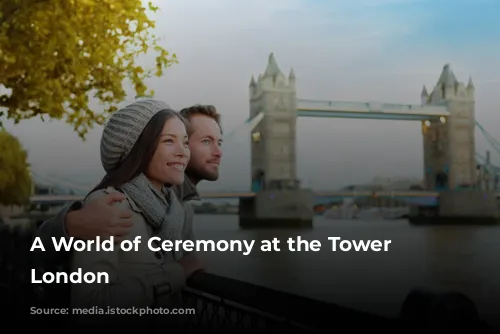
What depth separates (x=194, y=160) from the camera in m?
1.09

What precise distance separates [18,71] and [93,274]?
2638 millimetres

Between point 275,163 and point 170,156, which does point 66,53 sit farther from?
point 275,163

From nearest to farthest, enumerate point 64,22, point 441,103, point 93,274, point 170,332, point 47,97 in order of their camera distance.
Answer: point 93,274 < point 170,332 < point 64,22 < point 47,97 < point 441,103

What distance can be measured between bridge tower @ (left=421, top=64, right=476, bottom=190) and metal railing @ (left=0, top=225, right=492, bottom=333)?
39.4 feet

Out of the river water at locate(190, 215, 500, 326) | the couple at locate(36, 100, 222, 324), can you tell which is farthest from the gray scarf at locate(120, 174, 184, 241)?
the river water at locate(190, 215, 500, 326)

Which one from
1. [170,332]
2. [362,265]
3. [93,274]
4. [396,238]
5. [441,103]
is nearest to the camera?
[93,274]

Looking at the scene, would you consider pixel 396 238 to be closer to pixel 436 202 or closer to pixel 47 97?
pixel 436 202

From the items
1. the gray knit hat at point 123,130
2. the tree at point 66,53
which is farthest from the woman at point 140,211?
→ the tree at point 66,53

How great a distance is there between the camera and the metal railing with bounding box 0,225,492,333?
0.76 metres

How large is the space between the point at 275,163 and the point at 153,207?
1654 centimetres

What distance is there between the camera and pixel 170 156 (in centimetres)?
97

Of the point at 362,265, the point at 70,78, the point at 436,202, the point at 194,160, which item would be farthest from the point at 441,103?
the point at 194,160

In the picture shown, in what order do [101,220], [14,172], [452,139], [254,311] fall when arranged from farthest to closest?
[452,139]
[14,172]
[254,311]
[101,220]
